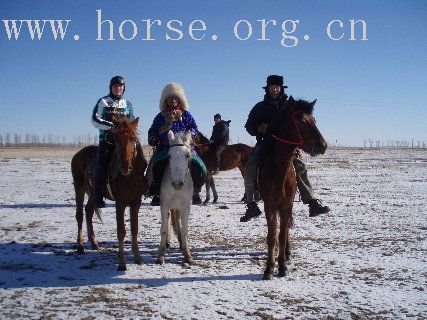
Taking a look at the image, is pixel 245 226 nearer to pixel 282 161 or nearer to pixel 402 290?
pixel 282 161

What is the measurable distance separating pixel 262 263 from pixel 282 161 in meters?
1.95

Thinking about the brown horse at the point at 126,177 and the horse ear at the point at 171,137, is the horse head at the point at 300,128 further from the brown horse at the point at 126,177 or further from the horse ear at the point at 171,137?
the brown horse at the point at 126,177

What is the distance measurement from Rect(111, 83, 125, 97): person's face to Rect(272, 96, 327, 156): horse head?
3.04m

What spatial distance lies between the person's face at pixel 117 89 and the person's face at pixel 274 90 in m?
2.76

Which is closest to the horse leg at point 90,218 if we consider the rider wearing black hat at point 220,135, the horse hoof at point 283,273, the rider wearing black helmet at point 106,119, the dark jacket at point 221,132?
the rider wearing black helmet at point 106,119

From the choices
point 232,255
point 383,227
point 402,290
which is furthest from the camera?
point 383,227

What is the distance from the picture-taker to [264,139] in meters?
6.51

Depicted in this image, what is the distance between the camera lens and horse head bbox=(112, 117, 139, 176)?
5.86 metres

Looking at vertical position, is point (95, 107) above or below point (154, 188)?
above

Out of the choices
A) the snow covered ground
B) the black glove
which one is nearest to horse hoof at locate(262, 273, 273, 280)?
the snow covered ground

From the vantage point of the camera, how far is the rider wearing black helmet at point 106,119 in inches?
257

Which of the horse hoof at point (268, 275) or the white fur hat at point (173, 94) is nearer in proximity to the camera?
the horse hoof at point (268, 275)

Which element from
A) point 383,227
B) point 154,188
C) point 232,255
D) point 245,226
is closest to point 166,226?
point 154,188

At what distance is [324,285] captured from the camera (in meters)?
5.42
